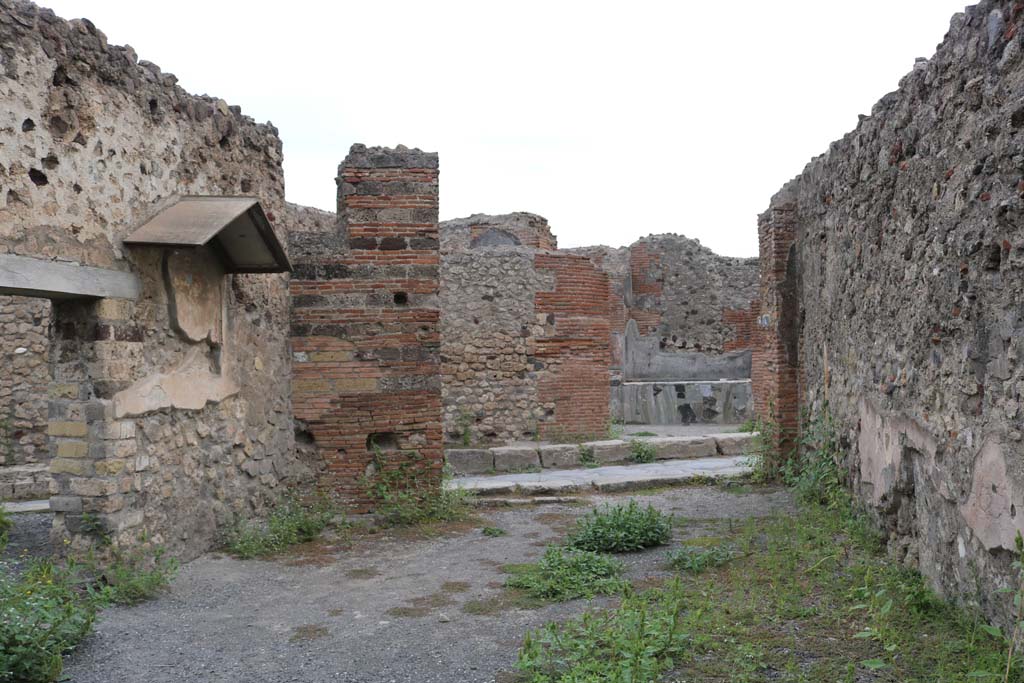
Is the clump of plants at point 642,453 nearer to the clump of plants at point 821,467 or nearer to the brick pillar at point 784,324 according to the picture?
the brick pillar at point 784,324

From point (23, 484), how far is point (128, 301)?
4898mm

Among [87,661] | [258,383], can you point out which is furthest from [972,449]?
[258,383]

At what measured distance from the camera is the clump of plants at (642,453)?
468 inches

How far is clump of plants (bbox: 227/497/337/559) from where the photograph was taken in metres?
6.54

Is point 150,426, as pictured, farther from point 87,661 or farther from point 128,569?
point 87,661

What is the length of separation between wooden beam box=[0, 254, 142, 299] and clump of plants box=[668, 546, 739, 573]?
4073 mm

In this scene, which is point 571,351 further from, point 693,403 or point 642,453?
point 693,403

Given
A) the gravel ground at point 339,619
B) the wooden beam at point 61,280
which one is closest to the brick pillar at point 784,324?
the gravel ground at point 339,619

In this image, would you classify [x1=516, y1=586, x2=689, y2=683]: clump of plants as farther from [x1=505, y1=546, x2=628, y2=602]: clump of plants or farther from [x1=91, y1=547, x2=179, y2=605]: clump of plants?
[x1=91, y1=547, x2=179, y2=605]: clump of plants

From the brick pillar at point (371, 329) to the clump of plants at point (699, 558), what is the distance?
2741 mm

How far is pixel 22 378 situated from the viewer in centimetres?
1012

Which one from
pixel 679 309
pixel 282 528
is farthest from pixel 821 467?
pixel 679 309

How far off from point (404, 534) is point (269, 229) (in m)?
2.89

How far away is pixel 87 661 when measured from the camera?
4141 millimetres
